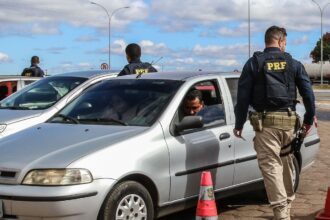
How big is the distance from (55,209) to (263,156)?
1959 mm

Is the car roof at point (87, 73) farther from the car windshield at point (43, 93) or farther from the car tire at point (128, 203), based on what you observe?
the car tire at point (128, 203)

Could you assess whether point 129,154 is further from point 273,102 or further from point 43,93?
point 43,93

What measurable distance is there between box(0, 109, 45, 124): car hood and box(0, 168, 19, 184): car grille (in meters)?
2.87

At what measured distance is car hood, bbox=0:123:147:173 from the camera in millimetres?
4664

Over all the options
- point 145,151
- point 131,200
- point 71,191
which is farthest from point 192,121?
point 71,191

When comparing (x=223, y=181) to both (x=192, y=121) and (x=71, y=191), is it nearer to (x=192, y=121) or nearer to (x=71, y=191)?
(x=192, y=121)

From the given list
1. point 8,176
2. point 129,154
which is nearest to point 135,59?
point 129,154

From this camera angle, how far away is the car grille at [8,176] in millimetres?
4639

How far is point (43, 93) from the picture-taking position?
8.59m

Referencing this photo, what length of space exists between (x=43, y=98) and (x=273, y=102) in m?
4.17

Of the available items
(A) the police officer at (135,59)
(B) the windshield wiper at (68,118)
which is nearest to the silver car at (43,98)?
(A) the police officer at (135,59)

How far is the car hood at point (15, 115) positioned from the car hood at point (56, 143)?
2.10 metres

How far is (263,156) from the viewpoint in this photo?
5363 mm

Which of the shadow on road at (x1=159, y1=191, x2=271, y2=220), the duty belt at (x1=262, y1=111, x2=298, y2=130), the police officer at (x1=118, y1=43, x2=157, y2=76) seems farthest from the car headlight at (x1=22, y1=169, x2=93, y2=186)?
the police officer at (x1=118, y1=43, x2=157, y2=76)
